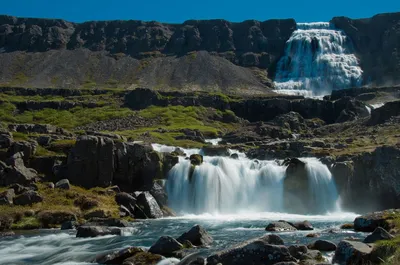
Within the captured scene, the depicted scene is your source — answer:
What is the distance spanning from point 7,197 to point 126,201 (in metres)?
13.5

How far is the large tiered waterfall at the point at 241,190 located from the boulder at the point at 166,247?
109 ft

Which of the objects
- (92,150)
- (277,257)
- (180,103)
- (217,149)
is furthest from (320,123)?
(277,257)

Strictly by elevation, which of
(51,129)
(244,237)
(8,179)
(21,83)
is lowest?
(244,237)

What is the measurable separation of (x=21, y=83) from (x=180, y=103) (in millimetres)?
78828

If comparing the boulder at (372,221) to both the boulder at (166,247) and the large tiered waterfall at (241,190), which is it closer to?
the boulder at (166,247)

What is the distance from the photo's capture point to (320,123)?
145m

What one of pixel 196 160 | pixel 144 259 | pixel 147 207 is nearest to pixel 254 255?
pixel 144 259

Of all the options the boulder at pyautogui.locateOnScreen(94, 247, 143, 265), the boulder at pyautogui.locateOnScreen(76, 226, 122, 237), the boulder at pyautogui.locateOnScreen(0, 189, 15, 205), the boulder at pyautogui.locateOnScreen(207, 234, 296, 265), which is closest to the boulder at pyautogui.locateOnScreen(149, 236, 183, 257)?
the boulder at pyautogui.locateOnScreen(94, 247, 143, 265)

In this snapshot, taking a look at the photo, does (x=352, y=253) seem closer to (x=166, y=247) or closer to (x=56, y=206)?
(x=166, y=247)

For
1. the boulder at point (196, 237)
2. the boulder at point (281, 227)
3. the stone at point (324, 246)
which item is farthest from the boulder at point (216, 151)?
the stone at point (324, 246)

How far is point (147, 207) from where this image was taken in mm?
52625

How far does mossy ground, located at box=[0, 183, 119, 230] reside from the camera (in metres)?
44.7

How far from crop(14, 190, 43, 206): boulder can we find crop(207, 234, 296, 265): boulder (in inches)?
1245

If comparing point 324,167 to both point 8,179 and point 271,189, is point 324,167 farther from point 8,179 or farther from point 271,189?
point 8,179
